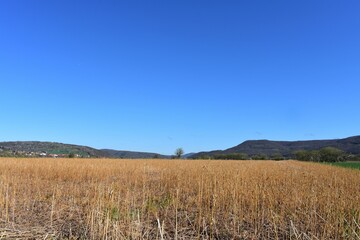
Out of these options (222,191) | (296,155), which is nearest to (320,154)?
(296,155)

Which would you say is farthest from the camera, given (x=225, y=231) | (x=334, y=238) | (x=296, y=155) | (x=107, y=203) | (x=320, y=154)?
(x=296, y=155)

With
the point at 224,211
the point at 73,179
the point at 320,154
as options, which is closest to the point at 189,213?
the point at 224,211

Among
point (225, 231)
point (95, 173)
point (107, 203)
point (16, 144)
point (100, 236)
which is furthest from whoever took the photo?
point (16, 144)

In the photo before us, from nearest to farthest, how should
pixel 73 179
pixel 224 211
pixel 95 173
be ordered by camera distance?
pixel 224 211 → pixel 73 179 → pixel 95 173

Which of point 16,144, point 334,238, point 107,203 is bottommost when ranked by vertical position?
point 334,238

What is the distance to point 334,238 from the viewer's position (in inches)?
183

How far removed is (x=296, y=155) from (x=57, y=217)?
9829 centimetres

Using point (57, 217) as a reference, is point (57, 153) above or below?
above

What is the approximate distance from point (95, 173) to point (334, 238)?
11.8 meters

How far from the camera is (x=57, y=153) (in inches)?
2694

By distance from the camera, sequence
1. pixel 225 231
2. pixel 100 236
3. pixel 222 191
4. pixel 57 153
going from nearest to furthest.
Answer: pixel 100 236
pixel 225 231
pixel 222 191
pixel 57 153

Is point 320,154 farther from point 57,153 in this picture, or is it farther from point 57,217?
point 57,217

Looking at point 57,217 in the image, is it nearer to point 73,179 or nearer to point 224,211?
point 224,211

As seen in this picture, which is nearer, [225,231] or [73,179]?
[225,231]
